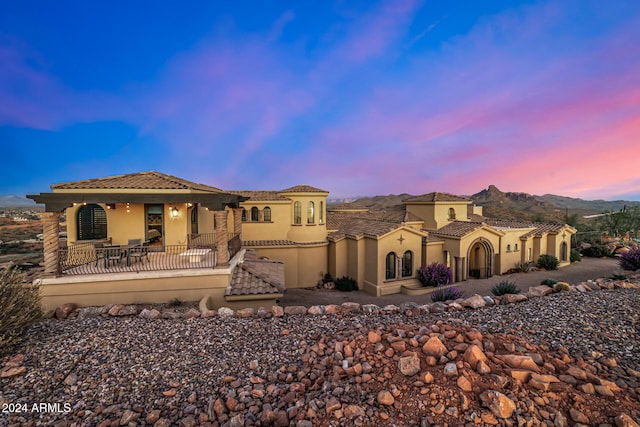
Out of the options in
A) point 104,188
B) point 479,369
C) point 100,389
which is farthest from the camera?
point 104,188

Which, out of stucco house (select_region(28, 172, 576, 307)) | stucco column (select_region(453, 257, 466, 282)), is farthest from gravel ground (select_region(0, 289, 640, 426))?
stucco column (select_region(453, 257, 466, 282))

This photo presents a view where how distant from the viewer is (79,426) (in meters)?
3.56

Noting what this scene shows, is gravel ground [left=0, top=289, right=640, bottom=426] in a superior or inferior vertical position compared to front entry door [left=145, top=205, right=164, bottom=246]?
inferior

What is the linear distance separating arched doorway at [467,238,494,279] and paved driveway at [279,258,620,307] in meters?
0.86

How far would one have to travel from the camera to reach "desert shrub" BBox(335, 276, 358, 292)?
17391 millimetres

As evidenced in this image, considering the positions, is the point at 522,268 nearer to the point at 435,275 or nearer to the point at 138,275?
the point at 435,275

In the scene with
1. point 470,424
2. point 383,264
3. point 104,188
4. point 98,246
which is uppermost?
point 104,188

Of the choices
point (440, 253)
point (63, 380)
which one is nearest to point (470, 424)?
point (63, 380)

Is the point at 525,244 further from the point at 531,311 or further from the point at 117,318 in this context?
the point at 117,318

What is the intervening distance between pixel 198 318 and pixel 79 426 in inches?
129

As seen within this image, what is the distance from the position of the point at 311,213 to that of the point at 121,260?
38.3 ft

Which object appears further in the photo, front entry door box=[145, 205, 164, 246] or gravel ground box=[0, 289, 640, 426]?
front entry door box=[145, 205, 164, 246]

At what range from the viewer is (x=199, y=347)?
5414 mm

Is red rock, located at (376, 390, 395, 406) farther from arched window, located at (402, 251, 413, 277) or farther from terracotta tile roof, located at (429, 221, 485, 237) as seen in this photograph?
terracotta tile roof, located at (429, 221, 485, 237)
